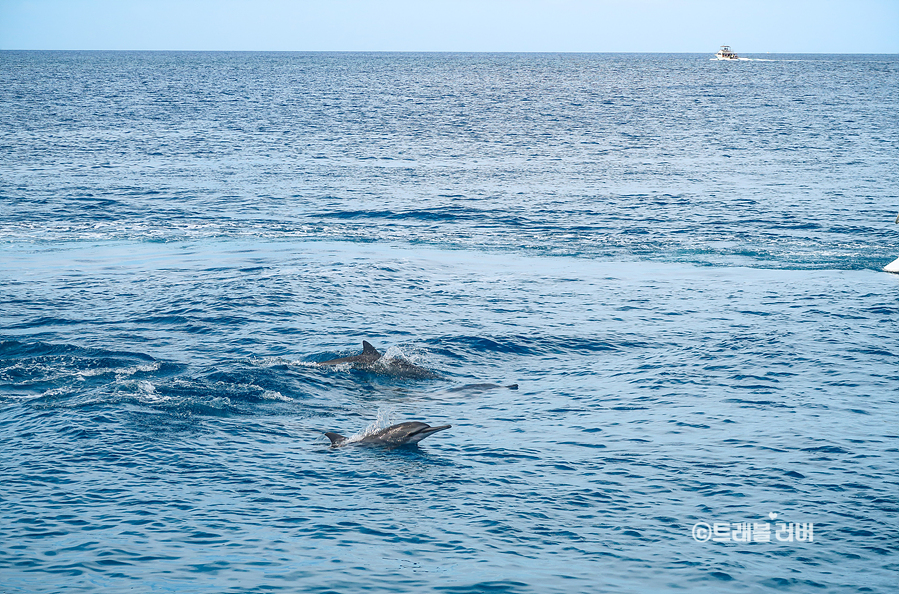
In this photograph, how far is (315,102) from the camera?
116000mm

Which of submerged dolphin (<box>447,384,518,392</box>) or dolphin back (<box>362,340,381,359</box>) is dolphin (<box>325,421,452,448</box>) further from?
dolphin back (<box>362,340,381,359</box>)

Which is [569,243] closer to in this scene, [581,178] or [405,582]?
[581,178]

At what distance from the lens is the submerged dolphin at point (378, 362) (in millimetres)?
19750

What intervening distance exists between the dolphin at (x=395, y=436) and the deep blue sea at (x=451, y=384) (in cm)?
35

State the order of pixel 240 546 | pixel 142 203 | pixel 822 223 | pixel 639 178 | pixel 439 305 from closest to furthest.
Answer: pixel 240 546
pixel 439 305
pixel 822 223
pixel 142 203
pixel 639 178

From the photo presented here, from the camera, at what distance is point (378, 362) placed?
1981 cm

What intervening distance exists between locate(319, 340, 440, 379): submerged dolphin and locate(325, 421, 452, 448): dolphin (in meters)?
4.19

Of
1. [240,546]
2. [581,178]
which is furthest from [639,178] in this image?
[240,546]

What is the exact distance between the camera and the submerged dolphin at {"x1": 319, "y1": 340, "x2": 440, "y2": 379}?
19.8 metres

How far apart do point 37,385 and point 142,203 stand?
26.1m
